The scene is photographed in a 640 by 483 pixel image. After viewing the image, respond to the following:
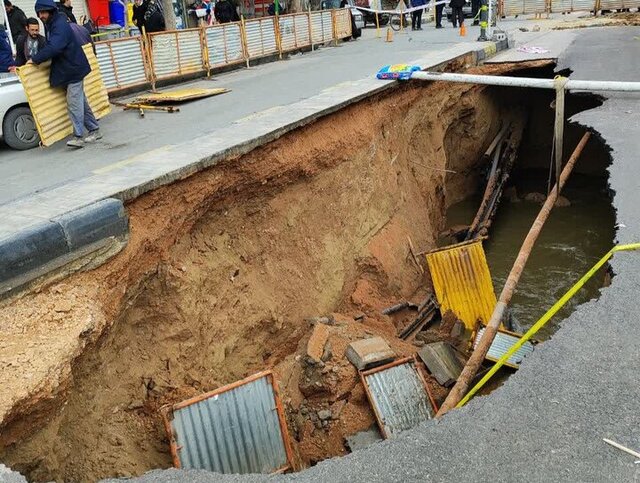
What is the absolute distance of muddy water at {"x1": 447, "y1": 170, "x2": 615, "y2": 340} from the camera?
34.4 feet

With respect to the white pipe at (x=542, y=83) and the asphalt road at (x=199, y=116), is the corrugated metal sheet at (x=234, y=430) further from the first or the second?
the white pipe at (x=542, y=83)

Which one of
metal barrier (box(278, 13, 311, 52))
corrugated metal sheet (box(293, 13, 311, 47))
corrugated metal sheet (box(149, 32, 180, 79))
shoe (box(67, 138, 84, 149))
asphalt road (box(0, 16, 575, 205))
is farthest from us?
corrugated metal sheet (box(293, 13, 311, 47))

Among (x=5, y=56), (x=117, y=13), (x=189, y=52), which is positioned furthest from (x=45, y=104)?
(x=117, y=13)

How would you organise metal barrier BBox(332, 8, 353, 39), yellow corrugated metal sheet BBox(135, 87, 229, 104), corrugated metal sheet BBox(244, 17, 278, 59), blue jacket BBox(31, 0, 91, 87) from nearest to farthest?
blue jacket BBox(31, 0, 91, 87), yellow corrugated metal sheet BBox(135, 87, 229, 104), corrugated metal sheet BBox(244, 17, 278, 59), metal barrier BBox(332, 8, 353, 39)

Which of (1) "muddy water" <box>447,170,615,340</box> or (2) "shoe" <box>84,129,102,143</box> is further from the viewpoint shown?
(1) "muddy water" <box>447,170,615,340</box>

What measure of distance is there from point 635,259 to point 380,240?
15.4 feet

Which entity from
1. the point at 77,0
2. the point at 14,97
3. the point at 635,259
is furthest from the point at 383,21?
the point at 635,259

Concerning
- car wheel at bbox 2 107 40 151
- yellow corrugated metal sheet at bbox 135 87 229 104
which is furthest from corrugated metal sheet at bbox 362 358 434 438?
yellow corrugated metal sheet at bbox 135 87 229 104

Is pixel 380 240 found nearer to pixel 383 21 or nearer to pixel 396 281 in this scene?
pixel 396 281

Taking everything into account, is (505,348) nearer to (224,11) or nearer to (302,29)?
(302,29)

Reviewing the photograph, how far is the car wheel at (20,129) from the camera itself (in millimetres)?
8422

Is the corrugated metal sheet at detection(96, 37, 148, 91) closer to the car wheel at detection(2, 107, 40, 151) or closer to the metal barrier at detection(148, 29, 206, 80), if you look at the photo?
the metal barrier at detection(148, 29, 206, 80)

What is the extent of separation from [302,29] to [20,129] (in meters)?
11.3

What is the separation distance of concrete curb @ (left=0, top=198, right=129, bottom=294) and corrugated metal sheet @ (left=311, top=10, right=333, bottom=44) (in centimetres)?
1471
